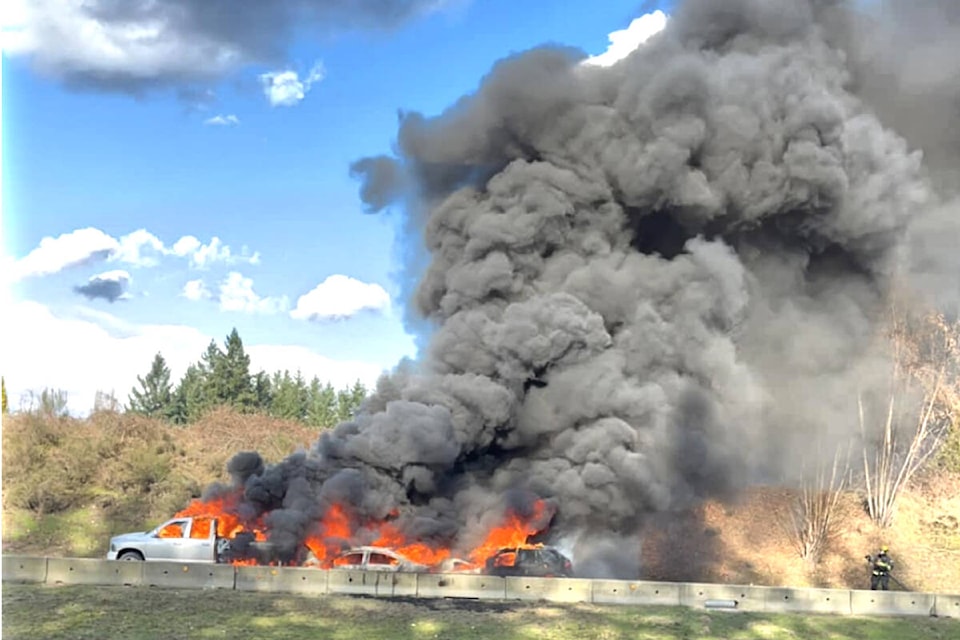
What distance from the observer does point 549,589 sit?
20.5 meters

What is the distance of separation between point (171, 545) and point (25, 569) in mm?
3243

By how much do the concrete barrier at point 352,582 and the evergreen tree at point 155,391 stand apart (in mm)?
56443

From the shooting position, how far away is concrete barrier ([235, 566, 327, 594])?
66.3ft

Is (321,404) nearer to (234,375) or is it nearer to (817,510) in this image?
(234,375)

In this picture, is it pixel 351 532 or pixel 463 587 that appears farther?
pixel 351 532

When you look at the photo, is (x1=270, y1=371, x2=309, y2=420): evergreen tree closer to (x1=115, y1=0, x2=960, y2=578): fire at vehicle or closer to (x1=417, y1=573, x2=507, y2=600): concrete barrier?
(x1=115, y1=0, x2=960, y2=578): fire at vehicle

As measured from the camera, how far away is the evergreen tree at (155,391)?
7388 centimetres

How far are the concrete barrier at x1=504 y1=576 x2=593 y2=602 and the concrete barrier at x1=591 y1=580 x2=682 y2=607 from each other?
248 mm

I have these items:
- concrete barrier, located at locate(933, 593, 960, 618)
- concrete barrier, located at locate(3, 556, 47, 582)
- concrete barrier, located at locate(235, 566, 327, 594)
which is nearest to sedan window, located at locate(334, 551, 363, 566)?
concrete barrier, located at locate(235, 566, 327, 594)

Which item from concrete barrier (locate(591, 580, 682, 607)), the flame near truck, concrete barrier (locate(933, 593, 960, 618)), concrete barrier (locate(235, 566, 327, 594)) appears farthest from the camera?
the flame near truck

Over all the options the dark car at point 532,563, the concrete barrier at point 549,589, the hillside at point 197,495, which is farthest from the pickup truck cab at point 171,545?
the hillside at point 197,495

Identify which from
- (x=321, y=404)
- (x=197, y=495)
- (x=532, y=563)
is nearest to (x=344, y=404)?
(x=321, y=404)

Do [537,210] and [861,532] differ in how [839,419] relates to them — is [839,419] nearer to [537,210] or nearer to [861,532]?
[861,532]

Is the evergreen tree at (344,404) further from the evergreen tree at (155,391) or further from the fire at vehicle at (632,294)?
the fire at vehicle at (632,294)
